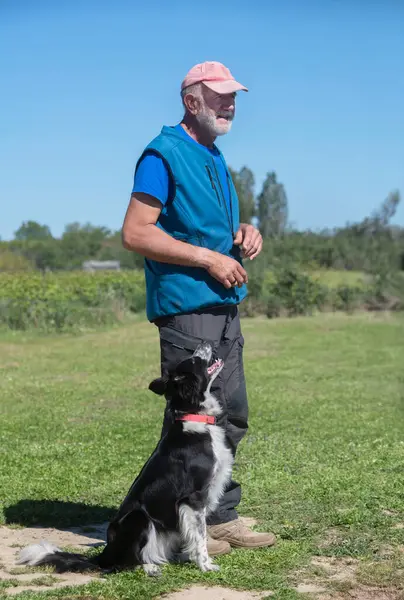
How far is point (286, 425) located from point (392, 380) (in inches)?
182

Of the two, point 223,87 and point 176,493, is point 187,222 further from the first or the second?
point 176,493

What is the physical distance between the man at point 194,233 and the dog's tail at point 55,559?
75 centimetres

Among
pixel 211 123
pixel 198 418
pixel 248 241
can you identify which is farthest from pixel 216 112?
pixel 198 418

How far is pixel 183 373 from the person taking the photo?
476 centimetres

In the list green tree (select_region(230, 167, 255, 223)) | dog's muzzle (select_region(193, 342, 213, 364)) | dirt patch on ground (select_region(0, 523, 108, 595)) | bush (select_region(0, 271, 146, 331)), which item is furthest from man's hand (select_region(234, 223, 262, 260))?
green tree (select_region(230, 167, 255, 223))

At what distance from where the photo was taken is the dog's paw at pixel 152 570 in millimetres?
4570

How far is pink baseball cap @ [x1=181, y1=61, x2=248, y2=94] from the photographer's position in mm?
4863

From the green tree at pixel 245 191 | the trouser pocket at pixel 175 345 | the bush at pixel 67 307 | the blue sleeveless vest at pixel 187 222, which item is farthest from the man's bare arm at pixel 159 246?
the green tree at pixel 245 191

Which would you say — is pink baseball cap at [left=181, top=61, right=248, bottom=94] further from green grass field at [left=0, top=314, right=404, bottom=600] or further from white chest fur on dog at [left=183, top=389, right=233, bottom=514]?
green grass field at [left=0, top=314, right=404, bottom=600]

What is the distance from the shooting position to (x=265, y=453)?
838 cm

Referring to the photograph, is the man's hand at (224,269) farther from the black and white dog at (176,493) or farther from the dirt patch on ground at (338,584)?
the dirt patch on ground at (338,584)

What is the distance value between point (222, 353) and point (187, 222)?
0.83m

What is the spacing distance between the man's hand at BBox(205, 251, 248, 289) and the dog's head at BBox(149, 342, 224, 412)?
0.40 metres

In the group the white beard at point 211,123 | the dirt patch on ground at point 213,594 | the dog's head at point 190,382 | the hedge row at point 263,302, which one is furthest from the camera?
the hedge row at point 263,302
